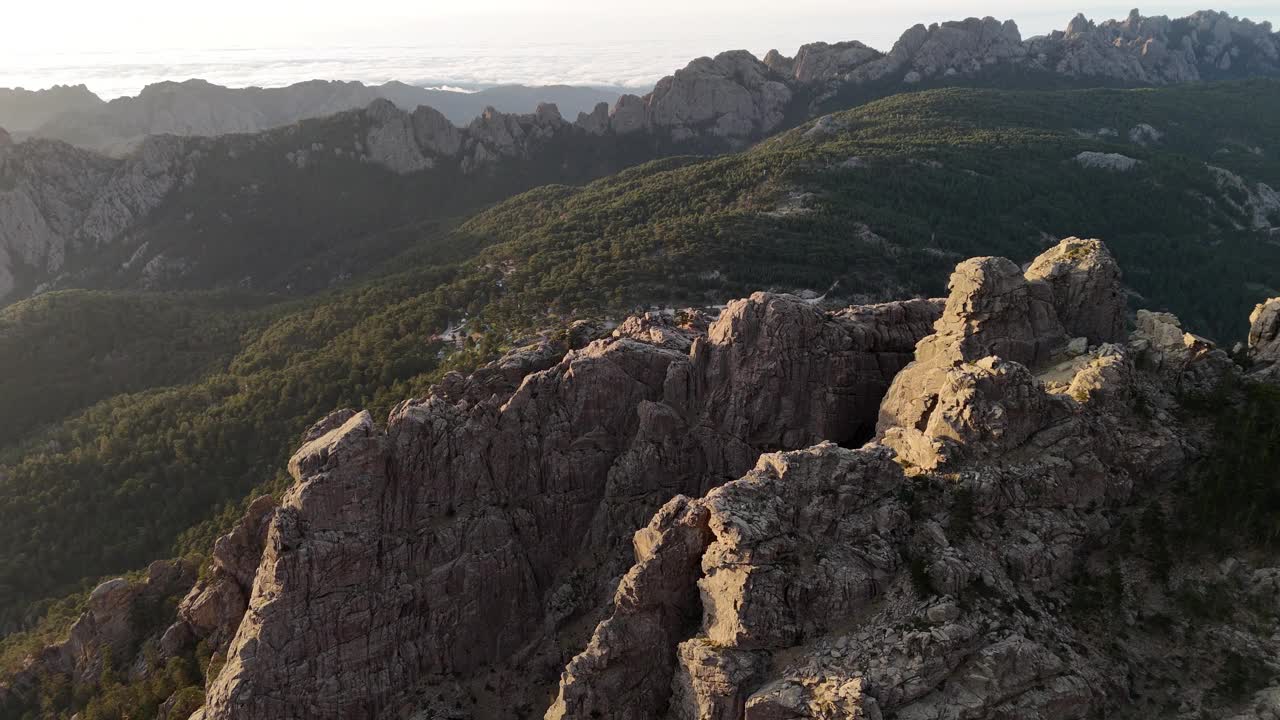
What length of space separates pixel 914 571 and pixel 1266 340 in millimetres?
27717

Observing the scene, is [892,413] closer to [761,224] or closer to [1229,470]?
[1229,470]

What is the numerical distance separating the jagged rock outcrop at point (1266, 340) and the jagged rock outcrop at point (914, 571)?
4916 millimetres

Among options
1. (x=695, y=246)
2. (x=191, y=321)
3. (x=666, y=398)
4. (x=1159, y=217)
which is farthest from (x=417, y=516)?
(x=1159, y=217)

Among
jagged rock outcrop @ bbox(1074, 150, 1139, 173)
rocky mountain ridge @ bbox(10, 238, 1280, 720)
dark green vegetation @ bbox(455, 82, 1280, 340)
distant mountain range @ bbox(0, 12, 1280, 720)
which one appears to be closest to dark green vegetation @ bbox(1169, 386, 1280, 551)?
distant mountain range @ bbox(0, 12, 1280, 720)

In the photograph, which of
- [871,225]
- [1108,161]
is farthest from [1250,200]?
[871,225]

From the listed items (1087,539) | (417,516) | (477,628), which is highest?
(1087,539)

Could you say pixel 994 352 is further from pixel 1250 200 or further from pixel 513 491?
pixel 1250 200

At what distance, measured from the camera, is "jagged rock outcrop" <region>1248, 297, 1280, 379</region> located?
37094 mm

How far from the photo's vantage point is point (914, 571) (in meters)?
27.2

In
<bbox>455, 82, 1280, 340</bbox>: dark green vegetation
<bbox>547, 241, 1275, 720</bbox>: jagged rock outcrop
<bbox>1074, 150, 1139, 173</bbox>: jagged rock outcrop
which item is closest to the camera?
<bbox>547, 241, 1275, 720</bbox>: jagged rock outcrop

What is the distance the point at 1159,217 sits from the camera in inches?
6718

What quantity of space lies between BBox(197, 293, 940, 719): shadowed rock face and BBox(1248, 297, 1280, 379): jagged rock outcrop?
15.8 m

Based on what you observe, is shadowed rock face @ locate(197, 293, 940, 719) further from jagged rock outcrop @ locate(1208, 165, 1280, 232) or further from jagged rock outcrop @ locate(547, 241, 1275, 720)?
jagged rock outcrop @ locate(1208, 165, 1280, 232)

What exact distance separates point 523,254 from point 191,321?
6243 centimetres
